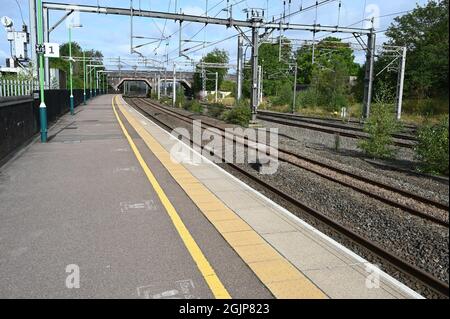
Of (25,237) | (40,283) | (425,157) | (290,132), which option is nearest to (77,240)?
(25,237)

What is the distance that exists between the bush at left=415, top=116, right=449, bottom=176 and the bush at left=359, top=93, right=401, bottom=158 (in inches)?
68.5

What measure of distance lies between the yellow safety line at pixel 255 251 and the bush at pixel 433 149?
7068 millimetres

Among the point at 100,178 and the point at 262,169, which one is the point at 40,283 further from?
the point at 262,169

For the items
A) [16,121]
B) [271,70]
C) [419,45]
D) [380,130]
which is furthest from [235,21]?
[271,70]

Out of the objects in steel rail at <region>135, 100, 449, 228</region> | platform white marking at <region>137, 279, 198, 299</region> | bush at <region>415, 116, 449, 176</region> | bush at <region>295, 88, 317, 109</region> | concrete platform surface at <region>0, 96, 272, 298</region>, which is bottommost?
steel rail at <region>135, 100, 449, 228</region>

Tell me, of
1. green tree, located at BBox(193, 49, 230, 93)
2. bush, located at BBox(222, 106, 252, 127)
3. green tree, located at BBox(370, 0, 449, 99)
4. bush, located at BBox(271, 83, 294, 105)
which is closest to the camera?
bush, located at BBox(222, 106, 252, 127)

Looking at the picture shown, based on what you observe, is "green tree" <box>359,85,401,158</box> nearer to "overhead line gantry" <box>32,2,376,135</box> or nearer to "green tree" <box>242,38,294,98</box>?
"overhead line gantry" <box>32,2,376,135</box>

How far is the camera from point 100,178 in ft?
31.7

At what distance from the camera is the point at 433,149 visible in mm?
12094

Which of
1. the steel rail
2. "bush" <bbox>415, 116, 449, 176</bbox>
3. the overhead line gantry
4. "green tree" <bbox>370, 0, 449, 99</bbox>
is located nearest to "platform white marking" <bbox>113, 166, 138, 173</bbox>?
the steel rail

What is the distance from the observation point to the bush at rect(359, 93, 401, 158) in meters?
14.8

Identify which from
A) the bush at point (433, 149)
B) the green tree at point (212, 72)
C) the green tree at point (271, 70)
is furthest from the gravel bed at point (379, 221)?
the green tree at point (212, 72)

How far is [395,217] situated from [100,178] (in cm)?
631

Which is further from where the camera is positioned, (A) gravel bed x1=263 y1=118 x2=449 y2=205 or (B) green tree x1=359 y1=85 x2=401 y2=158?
(B) green tree x1=359 y1=85 x2=401 y2=158
